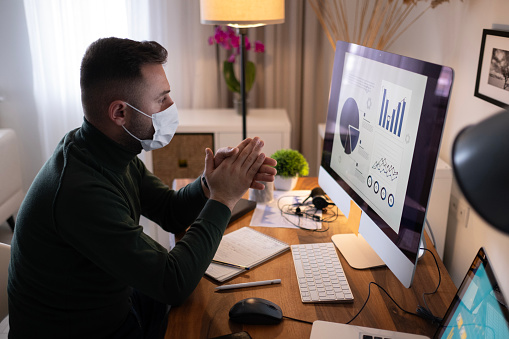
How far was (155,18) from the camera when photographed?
3127 mm

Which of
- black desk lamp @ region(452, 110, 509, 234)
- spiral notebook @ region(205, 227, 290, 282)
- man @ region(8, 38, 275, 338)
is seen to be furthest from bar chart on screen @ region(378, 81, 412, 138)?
black desk lamp @ region(452, 110, 509, 234)

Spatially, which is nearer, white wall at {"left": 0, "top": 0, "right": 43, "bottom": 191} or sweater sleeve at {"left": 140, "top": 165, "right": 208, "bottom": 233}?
sweater sleeve at {"left": 140, "top": 165, "right": 208, "bottom": 233}

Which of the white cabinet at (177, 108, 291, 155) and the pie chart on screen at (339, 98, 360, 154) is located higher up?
the pie chart on screen at (339, 98, 360, 154)

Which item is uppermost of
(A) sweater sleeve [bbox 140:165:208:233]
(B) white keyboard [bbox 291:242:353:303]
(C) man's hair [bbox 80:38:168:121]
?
(C) man's hair [bbox 80:38:168:121]

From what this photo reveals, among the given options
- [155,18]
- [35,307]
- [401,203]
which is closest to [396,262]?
[401,203]

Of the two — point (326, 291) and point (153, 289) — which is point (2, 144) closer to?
point (153, 289)

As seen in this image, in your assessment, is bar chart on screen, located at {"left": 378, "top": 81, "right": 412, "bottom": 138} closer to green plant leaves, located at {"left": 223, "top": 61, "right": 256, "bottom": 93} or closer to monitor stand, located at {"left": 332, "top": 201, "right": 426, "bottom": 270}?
monitor stand, located at {"left": 332, "top": 201, "right": 426, "bottom": 270}

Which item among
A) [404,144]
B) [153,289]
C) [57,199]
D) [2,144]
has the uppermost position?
[404,144]

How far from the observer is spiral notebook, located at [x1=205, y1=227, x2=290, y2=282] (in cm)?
133

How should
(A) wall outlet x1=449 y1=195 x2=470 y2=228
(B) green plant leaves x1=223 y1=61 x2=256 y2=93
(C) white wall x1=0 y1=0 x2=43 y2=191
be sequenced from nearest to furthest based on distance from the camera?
1. (A) wall outlet x1=449 y1=195 x2=470 y2=228
2. (B) green plant leaves x1=223 y1=61 x2=256 y2=93
3. (C) white wall x1=0 y1=0 x2=43 y2=191

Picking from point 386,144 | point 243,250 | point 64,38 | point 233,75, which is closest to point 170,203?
point 243,250

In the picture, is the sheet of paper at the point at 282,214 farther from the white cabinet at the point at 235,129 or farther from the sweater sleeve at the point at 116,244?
the white cabinet at the point at 235,129

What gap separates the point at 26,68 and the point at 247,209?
231cm

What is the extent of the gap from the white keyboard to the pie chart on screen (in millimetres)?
295
